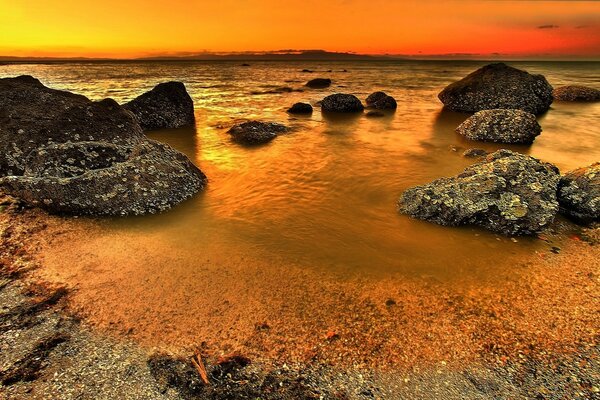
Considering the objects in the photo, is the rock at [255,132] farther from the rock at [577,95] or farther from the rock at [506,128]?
the rock at [577,95]

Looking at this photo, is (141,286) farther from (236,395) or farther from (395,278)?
(395,278)

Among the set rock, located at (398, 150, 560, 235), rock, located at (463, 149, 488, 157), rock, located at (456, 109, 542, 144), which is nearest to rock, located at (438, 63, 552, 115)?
rock, located at (456, 109, 542, 144)

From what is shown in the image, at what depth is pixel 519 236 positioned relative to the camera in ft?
20.8

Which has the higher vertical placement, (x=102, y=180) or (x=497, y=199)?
(x=102, y=180)

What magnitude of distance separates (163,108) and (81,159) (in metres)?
9.83

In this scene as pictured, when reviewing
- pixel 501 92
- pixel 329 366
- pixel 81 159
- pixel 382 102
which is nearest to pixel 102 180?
pixel 81 159

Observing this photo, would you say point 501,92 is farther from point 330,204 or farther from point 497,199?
point 330,204

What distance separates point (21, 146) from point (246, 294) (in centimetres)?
750

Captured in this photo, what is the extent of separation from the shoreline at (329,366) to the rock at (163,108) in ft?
43.2

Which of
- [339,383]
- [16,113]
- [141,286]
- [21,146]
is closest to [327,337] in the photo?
[339,383]

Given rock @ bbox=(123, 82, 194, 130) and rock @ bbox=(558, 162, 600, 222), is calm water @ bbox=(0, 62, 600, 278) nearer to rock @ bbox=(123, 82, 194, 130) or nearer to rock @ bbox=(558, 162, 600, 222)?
rock @ bbox=(123, 82, 194, 130)

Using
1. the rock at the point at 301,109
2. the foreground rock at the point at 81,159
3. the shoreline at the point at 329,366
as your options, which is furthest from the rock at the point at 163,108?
the shoreline at the point at 329,366

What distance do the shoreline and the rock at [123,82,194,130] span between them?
1317 cm

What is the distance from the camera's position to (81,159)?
7.79m
